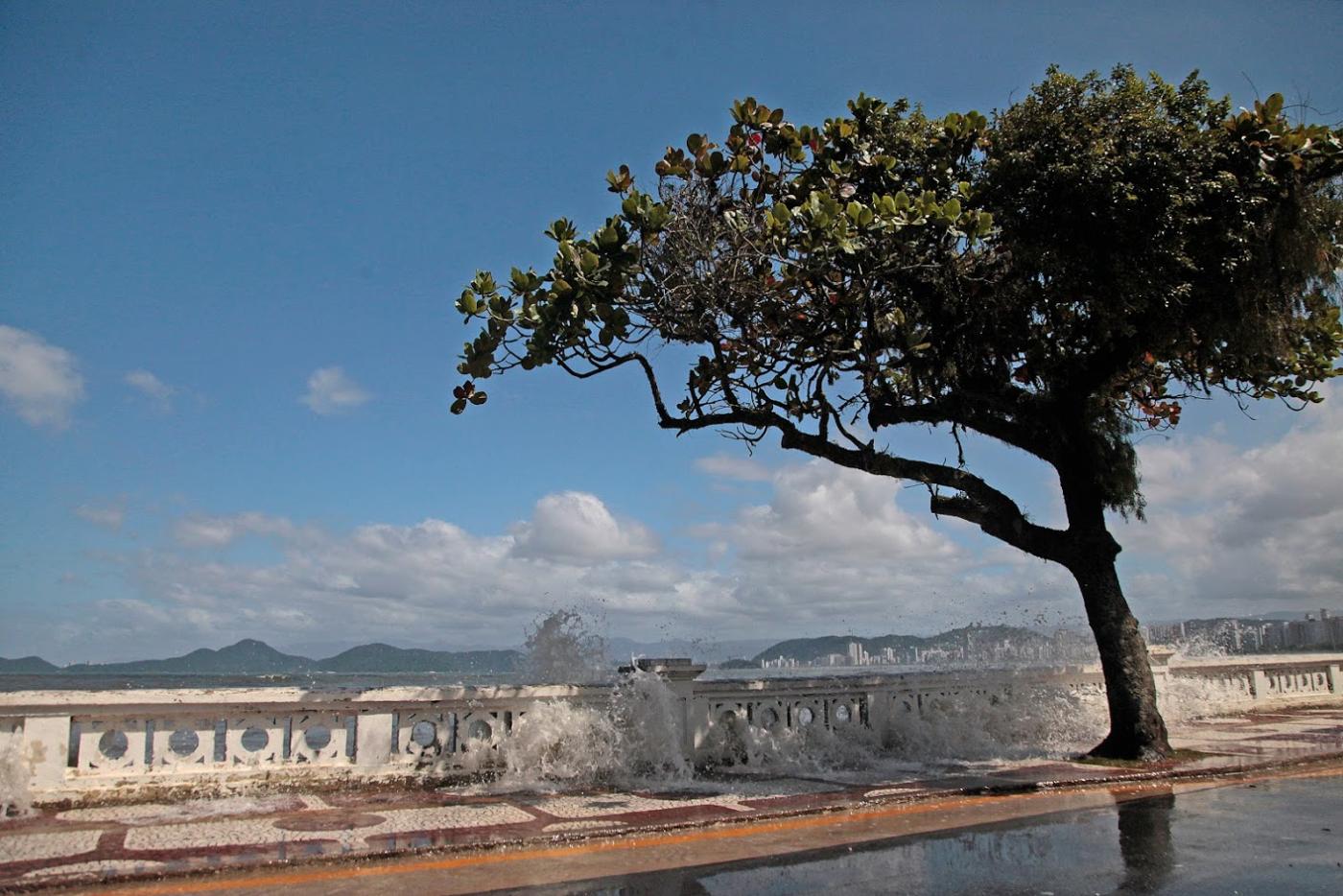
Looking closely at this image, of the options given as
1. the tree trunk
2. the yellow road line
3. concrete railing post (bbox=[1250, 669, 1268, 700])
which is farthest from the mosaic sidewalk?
concrete railing post (bbox=[1250, 669, 1268, 700])

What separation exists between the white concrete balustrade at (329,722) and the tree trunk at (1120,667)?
6.79 ft

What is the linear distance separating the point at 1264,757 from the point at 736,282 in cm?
782

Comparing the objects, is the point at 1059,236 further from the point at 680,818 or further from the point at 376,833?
the point at 376,833

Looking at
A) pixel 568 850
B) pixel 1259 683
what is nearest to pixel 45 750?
pixel 568 850

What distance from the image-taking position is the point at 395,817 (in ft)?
24.3

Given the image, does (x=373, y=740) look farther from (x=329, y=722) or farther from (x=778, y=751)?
(x=778, y=751)

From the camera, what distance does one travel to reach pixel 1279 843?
21.2 feet

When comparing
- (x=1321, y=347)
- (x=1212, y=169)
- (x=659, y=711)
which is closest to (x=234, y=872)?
(x=659, y=711)

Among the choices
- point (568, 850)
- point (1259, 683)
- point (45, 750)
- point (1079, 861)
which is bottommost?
point (1079, 861)

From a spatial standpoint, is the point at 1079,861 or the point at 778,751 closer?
the point at 1079,861

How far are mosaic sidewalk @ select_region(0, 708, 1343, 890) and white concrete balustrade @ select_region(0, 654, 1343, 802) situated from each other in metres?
0.32

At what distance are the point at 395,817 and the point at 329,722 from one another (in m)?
1.73

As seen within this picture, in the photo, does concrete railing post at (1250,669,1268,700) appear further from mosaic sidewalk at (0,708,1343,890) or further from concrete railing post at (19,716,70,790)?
concrete railing post at (19,716,70,790)

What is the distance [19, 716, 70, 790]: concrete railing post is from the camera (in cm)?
752
